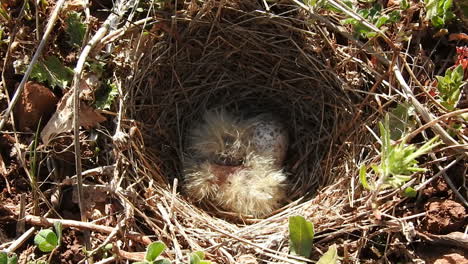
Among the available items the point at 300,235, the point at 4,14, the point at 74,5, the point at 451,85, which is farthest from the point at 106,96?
the point at 451,85

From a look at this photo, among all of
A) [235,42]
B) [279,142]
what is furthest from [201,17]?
[279,142]

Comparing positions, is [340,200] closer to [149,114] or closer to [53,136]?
[149,114]

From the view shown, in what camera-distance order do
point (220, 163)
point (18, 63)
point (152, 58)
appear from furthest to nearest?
point (220, 163)
point (152, 58)
point (18, 63)

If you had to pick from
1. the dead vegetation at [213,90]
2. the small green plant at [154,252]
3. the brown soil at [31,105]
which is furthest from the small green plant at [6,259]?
the brown soil at [31,105]

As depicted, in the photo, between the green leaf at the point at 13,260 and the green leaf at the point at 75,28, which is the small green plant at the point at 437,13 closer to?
the green leaf at the point at 75,28

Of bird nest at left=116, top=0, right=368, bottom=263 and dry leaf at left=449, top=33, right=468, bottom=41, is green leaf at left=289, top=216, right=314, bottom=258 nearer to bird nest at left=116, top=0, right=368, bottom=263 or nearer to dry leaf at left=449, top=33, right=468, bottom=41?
bird nest at left=116, top=0, right=368, bottom=263
